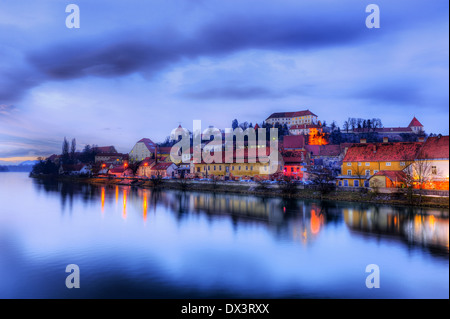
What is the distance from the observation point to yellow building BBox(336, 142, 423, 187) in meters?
29.2

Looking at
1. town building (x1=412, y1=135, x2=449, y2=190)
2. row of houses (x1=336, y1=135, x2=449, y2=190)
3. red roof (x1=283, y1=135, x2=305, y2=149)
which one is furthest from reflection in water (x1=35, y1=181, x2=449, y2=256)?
red roof (x1=283, y1=135, x2=305, y2=149)

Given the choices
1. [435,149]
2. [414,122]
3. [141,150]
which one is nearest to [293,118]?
[414,122]

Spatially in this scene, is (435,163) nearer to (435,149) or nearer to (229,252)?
(435,149)

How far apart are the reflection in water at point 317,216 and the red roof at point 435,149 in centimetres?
545

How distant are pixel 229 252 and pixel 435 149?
21.7 meters

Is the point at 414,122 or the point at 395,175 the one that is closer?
the point at 395,175

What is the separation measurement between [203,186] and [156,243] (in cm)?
2507

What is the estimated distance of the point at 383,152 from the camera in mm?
30906

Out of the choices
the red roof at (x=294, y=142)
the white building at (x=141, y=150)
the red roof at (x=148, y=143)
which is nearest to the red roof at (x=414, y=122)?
the red roof at (x=294, y=142)

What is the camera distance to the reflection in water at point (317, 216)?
647 inches

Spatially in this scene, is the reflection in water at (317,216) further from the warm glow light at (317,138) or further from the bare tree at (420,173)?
the warm glow light at (317,138)

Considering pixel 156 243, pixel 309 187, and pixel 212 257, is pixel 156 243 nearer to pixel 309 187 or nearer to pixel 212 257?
pixel 212 257

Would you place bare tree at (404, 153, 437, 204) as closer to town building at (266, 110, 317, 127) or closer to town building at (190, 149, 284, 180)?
town building at (190, 149, 284, 180)
